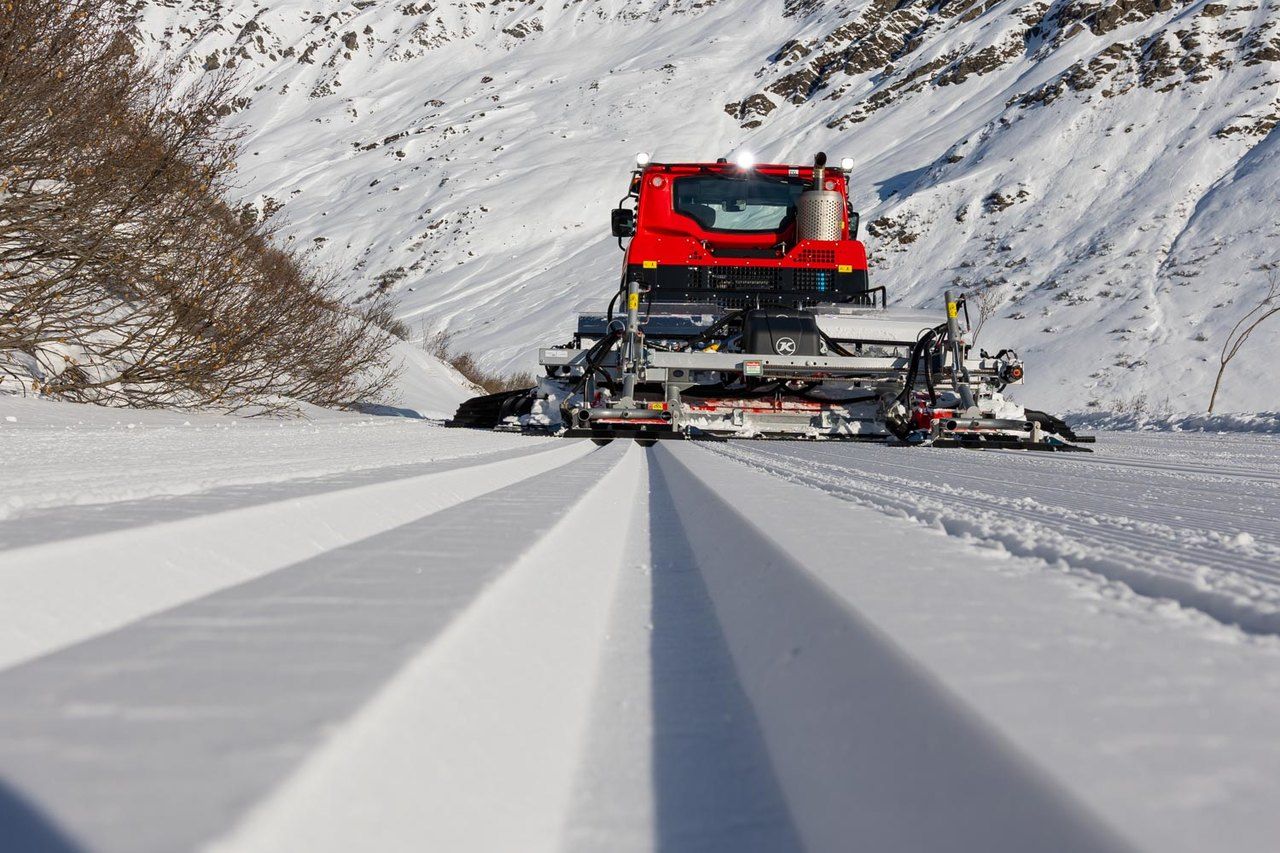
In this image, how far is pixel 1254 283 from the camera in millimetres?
30594

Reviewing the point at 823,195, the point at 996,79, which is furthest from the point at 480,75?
the point at 823,195

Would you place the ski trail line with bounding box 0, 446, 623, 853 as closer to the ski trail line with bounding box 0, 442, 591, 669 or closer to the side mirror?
the ski trail line with bounding box 0, 442, 591, 669

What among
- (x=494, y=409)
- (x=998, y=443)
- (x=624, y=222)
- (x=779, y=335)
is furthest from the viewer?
(x=494, y=409)

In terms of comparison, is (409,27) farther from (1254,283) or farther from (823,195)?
(823,195)

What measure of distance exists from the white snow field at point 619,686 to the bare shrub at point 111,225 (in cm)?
558

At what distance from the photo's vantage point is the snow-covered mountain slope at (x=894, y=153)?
32.4 metres

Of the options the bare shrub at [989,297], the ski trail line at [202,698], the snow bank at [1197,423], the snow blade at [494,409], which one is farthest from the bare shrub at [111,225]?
the bare shrub at [989,297]

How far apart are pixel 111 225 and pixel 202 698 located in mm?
6751

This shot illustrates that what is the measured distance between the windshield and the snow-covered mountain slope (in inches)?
172

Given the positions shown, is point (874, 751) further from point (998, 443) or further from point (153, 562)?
point (998, 443)

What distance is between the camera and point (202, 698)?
56 cm

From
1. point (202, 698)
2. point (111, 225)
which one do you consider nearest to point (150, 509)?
point (202, 698)

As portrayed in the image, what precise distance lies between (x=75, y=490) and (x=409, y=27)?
150433 mm

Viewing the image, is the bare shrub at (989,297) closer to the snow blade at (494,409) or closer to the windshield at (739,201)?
the windshield at (739,201)
